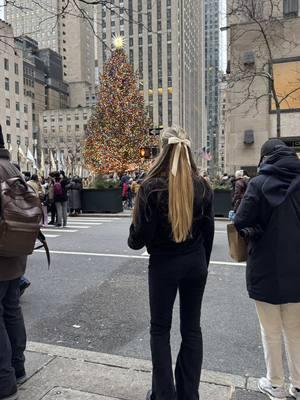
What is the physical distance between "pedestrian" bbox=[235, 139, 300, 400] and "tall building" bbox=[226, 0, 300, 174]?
19.6 metres

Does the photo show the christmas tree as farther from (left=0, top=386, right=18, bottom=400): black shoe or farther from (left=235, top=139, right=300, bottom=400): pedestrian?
(left=0, top=386, right=18, bottom=400): black shoe

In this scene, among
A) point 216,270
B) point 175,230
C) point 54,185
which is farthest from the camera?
point 54,185

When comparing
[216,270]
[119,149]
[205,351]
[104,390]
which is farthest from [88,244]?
[119,149]

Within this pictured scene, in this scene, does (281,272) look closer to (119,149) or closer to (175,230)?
(175,230)

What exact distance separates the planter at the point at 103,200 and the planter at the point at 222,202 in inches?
189

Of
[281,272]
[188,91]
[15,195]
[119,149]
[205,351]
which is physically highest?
[188,91]

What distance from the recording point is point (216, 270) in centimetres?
713

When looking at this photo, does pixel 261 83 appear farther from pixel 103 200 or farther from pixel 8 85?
pixel 8 85

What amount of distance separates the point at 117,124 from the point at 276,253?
2874 centimetres

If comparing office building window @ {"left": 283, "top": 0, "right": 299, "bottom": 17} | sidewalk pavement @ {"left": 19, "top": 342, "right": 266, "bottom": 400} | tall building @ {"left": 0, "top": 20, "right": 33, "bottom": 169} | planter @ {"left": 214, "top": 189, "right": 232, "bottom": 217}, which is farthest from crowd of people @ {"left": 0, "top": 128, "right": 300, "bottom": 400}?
tall building @ {"left": 0, "top": 20, "right": 33, "bottom": 169}

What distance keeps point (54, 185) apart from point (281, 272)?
12.0 m

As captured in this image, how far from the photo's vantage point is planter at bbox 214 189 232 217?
53.3 feet

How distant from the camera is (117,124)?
100ft

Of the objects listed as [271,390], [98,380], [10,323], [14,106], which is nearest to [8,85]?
[14,106]
